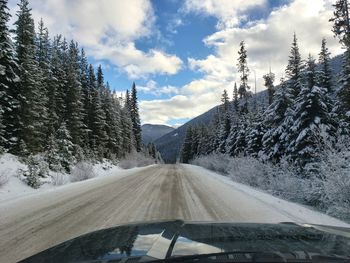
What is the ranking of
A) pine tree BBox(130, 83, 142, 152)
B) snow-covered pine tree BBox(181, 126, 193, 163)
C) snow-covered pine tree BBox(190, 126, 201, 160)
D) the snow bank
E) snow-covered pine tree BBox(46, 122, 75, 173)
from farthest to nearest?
snow-covered pine tree BBox(181, 126, 193, 163)
snow-covered pine tree BBox(190, 126, 201, 160)
pine tree BBox(130, 83, 142, 152)
snow-covered pine tree BBox(46, 122, 75, 173)
the snow bank

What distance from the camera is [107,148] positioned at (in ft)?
174

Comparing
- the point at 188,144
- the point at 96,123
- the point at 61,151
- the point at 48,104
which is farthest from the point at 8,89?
the point at 188,144

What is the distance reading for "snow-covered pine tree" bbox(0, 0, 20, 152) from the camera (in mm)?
22672

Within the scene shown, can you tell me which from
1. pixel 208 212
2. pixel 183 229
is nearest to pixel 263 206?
pixel 208 212

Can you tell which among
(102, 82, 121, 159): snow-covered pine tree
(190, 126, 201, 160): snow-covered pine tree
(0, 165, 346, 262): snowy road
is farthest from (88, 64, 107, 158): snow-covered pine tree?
(190, 126, 201, 160): snow-covered pine tree

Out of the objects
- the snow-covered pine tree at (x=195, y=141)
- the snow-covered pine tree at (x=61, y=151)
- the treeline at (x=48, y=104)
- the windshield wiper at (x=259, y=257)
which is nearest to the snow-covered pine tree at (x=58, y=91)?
the treeline at (x=48, y=104)

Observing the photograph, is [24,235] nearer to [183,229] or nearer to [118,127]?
[183,229]

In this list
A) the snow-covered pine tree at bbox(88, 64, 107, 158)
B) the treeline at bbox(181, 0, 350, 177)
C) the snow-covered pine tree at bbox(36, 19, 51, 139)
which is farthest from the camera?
the snow-covered pine tree at bbox(88, 64, 107, 158)

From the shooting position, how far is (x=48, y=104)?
1393 inches

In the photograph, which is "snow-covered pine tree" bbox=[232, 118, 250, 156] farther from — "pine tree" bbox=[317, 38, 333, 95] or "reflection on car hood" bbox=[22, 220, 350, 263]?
"reflection on car hood" bbox=[22, 220, 350, 263]

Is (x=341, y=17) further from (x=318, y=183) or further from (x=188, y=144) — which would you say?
(x=188, y=144)

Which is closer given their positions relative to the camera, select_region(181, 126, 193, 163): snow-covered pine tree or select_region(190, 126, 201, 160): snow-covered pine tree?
select_region(190, 126, 201, 160): snow-covered pine tree

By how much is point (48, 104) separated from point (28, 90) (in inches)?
341

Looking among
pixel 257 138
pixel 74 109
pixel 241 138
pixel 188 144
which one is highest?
pixel 74 109
